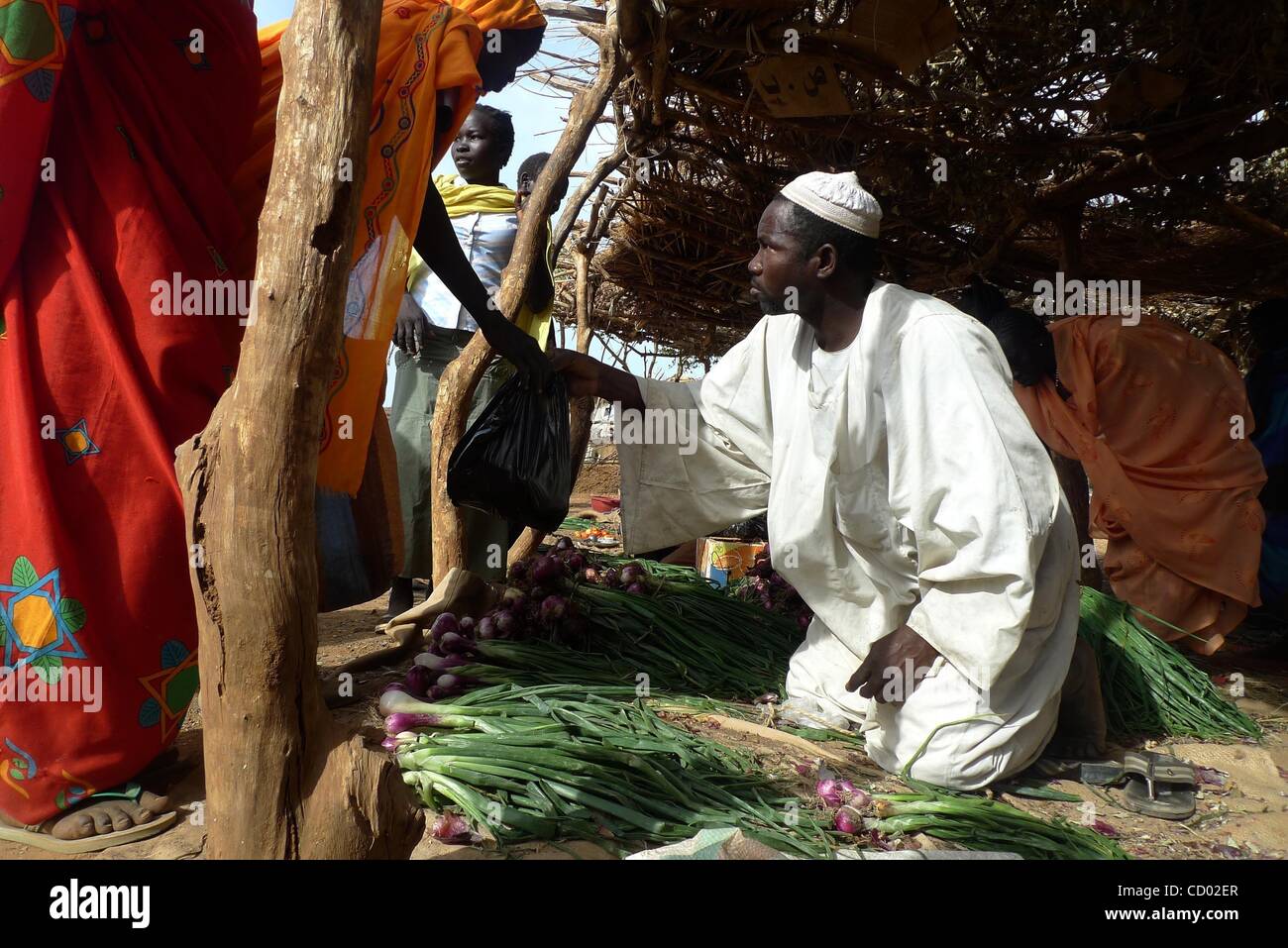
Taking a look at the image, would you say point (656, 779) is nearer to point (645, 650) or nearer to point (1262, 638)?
point (645, 650)

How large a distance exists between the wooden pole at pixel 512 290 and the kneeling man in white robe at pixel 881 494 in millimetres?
704

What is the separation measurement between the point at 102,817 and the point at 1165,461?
496cm

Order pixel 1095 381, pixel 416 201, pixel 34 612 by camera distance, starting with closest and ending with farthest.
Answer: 1. pixel 34 612
2. pixel 416 201
3. pixel 1095 381

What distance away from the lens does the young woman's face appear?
488cm

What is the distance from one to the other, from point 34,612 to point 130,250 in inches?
33.4

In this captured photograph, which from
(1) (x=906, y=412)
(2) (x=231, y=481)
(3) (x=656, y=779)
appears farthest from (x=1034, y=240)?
(2) (x=231, y=481)

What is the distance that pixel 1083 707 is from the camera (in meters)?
3.08

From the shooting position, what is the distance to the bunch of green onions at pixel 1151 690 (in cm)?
339

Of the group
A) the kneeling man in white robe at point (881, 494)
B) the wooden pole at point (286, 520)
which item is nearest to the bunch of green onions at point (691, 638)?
the kneeling man in white robe at point (881, 494)

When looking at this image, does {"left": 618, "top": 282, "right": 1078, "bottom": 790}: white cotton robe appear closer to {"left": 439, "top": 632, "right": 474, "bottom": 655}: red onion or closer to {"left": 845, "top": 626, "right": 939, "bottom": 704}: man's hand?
{"left": 845, "top": 626, "right": 939, "bottom": 704}: man's hand

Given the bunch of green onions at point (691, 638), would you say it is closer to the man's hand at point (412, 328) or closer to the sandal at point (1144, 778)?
the sandal at point (1144, 778)

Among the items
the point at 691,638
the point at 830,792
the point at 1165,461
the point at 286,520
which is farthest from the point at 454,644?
the point at 1165,461

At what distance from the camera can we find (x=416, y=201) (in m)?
2.48

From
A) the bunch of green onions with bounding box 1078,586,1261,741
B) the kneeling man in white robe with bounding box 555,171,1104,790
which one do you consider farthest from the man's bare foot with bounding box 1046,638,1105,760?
the bunch of green onions with bounding box 1078,586,1261,741
